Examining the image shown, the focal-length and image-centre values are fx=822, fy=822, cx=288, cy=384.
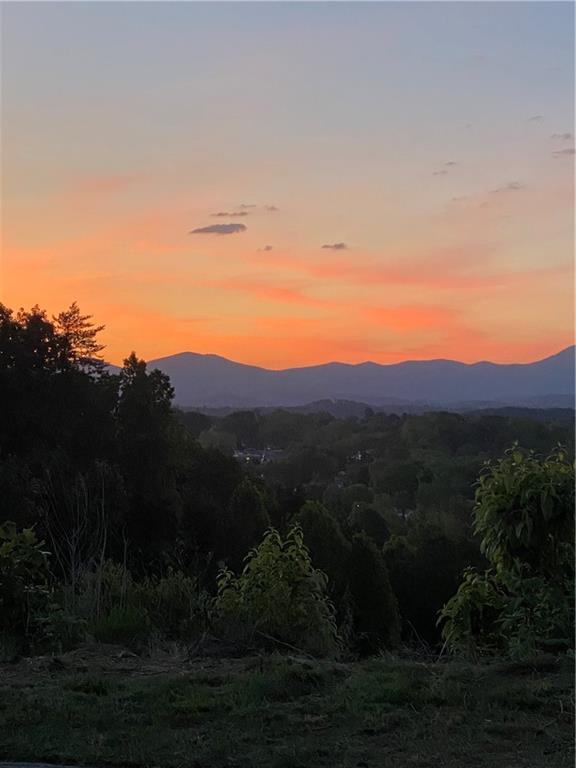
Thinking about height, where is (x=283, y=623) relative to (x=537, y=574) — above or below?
below

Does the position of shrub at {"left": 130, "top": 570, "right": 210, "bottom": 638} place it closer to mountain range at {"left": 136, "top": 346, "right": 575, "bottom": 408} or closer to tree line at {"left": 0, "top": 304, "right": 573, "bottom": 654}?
tree line at {"left": 0, "top": 304, "right": 573, "bottom": 654}

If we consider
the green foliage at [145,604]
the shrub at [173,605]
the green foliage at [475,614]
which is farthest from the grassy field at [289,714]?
the shrub at [173,605]

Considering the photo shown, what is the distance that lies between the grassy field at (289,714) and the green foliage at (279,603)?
0.78m

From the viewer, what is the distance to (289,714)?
392 cm

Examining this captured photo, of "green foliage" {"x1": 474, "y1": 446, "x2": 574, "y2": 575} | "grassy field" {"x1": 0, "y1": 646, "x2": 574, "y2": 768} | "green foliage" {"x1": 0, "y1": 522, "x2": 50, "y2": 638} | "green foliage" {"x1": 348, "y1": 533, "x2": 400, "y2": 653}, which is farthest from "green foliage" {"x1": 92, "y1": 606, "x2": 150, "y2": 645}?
"green foliage" {"x1": 348, "y1": 533, "x2": 400, "y2": 653}

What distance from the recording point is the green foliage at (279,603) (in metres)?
5.77

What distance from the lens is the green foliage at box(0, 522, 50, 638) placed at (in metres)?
5.55

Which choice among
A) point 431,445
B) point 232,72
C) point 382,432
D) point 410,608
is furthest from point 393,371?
point 232,72

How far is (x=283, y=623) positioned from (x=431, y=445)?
5289cm

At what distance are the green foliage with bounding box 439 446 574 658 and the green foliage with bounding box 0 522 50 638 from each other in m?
2.81

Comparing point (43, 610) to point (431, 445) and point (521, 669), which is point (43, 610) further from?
point (431, 445)

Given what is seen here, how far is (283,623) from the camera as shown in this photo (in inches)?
235

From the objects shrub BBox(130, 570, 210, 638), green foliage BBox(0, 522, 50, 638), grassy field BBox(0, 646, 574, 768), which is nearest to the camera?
grassy field BBox(0, 646, 574, 768)

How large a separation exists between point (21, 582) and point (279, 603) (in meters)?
1.83
